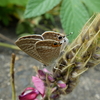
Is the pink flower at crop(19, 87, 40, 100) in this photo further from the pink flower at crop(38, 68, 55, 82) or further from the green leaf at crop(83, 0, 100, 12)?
the green leaf at crop(83, 0, 100, 12)

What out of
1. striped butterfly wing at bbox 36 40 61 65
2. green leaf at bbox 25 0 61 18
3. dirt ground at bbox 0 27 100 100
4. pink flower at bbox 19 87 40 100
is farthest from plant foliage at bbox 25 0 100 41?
dirt ground at bbox 0 27 100 100

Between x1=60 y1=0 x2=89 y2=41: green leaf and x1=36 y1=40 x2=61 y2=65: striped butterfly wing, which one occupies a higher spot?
x1=60 y1=0 x2=89 y2=41: green leaf

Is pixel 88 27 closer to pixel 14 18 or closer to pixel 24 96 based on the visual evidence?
pixel 24 96

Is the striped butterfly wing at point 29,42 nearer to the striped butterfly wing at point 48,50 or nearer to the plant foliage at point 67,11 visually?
the striped butterfly wing at point 48,50

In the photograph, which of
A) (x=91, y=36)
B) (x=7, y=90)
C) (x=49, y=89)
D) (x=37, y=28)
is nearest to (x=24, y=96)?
(x=49, y=89)

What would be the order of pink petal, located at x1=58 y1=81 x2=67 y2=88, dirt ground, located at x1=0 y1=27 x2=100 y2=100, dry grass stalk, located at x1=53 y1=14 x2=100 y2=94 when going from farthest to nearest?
dirt ground, located at x1=0 y1=27 x2=100 y2=100
pink petal, located at x1=58 y1=81 x2=67 y2=88
dry grass stalk, located at x1=53 y1=14 x2=100 y2=94
